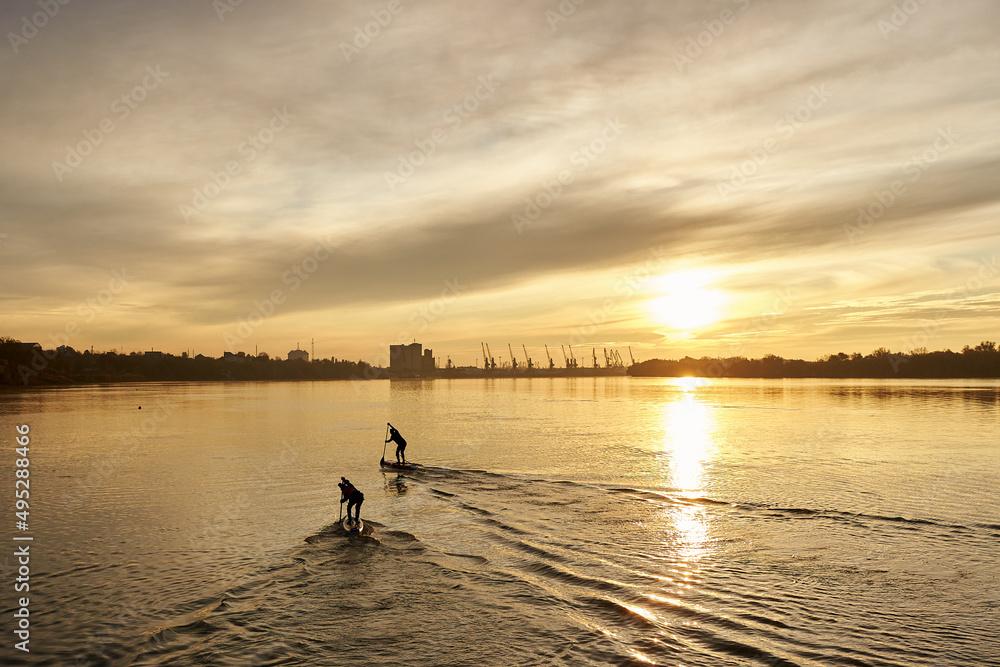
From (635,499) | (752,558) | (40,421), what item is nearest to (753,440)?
(635,499)

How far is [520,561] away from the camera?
21656 mm

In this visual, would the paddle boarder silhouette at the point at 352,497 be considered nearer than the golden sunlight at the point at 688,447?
Yes

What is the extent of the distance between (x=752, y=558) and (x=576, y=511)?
30.8 feet

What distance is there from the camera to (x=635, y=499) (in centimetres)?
3247

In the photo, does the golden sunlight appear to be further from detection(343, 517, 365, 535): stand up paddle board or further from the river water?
detection(343, 517, 365, 535): stand up paddle board

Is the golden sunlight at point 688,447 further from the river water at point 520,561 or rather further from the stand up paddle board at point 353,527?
the stand up paddle board at point 353,527

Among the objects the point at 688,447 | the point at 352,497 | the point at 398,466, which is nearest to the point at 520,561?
the point at 352,497

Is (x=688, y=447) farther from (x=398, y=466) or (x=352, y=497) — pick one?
(x=352, y=497)

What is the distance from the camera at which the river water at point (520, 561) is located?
14984 millimetres

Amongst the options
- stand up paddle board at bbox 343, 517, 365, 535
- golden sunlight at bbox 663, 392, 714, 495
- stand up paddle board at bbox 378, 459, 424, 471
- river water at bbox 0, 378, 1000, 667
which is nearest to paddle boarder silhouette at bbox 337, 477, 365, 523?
stand up paddle board at bbox 343, 517, 365, 535

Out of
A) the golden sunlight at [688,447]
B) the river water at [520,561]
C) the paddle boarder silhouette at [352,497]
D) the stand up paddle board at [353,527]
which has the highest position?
the paddle boarder silhouette at [352,497]

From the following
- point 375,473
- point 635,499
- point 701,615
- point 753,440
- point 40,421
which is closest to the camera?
point 701,615

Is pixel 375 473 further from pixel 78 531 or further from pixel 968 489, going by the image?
pixel 968 489

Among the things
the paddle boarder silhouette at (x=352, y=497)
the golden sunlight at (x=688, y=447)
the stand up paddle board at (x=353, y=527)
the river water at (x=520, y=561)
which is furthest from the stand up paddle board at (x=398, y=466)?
the golden sunlight at (x=688, y=447)
